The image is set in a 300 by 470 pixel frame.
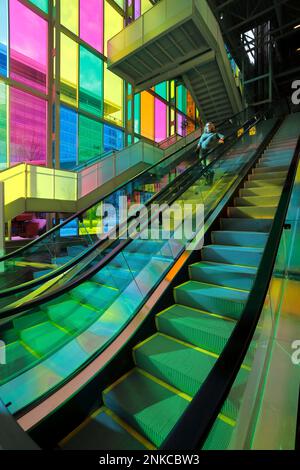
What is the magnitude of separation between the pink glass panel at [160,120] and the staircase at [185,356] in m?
15.4

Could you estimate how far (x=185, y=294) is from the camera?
2.89m

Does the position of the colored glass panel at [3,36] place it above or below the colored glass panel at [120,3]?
below

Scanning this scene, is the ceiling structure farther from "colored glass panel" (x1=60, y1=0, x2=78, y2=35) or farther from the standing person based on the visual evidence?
the standing person

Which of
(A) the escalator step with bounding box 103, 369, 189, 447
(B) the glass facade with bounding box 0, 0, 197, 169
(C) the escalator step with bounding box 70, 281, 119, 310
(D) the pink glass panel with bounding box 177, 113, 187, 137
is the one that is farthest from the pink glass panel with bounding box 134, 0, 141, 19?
(A) the escalator step with bounding box 103, 369, 189, 447

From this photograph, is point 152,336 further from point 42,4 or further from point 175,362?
point 42,4

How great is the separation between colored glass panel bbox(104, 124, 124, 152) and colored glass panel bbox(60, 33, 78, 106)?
225 cm

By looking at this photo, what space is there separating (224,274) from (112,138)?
1221 centimetres

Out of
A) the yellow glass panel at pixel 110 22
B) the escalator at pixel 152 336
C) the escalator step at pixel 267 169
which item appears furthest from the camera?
the yellow glass panel at pixel 110 22

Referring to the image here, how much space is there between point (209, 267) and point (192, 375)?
56.9 inches

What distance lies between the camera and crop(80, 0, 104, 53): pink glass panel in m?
11.5

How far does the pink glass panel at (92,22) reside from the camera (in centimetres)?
1145

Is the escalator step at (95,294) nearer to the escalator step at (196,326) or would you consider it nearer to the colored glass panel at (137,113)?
the escalator step at (196,326)

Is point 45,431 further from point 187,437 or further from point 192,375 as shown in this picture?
point 187,437

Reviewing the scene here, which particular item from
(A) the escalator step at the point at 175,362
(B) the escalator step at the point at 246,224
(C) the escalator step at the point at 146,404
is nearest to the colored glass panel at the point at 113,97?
(B) the escalator step at the point at 246,224
